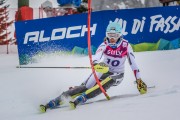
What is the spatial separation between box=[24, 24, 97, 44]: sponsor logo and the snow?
1.95ft

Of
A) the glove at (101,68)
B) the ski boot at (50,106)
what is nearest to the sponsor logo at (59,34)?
the glove at (101,68)

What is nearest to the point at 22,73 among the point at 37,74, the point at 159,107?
the point at 37,74

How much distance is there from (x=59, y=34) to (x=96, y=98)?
5039mm

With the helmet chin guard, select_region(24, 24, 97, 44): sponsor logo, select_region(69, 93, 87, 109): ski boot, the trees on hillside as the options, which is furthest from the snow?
the trees on hillside

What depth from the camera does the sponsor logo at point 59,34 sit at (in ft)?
35.7

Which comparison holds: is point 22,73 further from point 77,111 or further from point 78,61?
point 77,111

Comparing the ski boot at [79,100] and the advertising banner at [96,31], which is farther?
the advertising banner at [96,31]

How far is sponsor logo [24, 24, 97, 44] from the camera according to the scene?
10867 millimetres

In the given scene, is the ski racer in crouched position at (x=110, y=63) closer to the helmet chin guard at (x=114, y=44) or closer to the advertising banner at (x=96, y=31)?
the helmet chin guard at (x=114, y=44)

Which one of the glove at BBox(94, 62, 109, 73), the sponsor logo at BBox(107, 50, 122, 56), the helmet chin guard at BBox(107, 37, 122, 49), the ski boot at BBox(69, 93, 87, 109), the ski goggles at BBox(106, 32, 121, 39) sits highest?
the ski goggles at BBox(106, 32, 121, 39)

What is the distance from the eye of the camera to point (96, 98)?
6.16 meters

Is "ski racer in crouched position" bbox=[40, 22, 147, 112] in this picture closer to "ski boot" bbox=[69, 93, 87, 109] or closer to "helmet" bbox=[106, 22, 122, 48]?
"helmet" bbox=[106, 22, 122, 48]

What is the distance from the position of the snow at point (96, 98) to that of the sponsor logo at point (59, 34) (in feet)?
1.95

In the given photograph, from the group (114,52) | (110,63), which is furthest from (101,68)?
(114,52)
